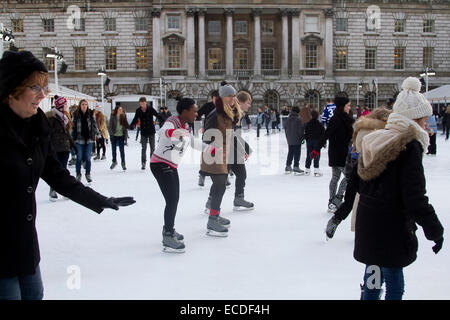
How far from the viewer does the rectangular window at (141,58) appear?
4034cm

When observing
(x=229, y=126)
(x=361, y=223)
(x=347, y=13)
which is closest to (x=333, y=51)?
(x=347, y=13)

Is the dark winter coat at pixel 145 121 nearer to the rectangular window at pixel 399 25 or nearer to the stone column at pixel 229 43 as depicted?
the stone column at pixel 229 43

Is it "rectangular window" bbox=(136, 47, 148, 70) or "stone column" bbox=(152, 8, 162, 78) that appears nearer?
"stone column" bbox=(152, 8, 162, 78)

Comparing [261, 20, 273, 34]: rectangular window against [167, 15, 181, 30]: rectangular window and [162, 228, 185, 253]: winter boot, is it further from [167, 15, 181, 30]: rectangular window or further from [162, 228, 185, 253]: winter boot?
[162, 228, 185, 253]: winter boot

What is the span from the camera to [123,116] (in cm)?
1216

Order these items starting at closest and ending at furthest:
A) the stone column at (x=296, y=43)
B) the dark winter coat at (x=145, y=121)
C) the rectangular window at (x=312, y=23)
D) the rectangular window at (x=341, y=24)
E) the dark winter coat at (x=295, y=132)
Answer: the dark winter coat at (x=295, y=132)
the dark winter coat at (x=145, y=121)
the stone column at (x=296, y=43)
the rectangular window at (x=312, y=23)
the rectangular window at (x=341, y=24)

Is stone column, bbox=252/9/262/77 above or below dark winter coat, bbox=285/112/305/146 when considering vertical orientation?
above

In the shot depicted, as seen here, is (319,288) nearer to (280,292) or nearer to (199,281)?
(280,292)

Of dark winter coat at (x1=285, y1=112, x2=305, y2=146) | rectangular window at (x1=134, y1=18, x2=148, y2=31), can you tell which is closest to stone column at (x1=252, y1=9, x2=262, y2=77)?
rectangular window at (x1=134, y1=18, x2=148, y2=31)

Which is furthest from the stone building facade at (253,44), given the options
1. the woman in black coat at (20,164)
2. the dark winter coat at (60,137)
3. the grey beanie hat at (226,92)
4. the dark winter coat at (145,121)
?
the woman in black coat at (20,164)

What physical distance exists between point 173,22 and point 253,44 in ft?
23.7

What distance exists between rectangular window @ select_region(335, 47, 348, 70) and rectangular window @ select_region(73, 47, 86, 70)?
22221 millimetres

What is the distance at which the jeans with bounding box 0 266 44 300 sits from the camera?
1949 mm

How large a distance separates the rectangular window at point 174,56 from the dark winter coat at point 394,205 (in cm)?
3870
